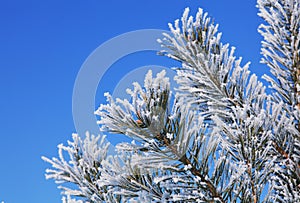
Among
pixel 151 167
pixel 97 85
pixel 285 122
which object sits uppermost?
pixel 97 85

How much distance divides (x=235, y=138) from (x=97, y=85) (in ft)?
3.17

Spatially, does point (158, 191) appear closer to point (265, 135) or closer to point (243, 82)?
point (265, 135)

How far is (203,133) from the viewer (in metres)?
2.42

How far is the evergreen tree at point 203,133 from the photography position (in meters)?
2.32

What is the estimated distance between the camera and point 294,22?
3.17 meters

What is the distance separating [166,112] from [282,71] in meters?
1.29

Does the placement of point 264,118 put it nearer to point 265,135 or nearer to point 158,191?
point 265,135

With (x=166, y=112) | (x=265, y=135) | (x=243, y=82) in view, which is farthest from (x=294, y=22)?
(x=166, y=112)

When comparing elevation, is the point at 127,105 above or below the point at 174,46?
below

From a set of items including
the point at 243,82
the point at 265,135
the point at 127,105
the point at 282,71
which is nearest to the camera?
the point at 127,105

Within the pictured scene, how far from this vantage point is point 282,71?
3.09m

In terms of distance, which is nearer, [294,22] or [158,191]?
[158,191]

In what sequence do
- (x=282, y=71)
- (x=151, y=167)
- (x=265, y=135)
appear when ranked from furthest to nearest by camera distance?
1. (x=282, y=71)
2. (x=265, y=135)
3. (x=151, y=167)

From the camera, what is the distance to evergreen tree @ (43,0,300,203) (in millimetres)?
2320
